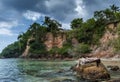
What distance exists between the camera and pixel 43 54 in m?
130

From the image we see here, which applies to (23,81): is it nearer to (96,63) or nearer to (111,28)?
(96,63)

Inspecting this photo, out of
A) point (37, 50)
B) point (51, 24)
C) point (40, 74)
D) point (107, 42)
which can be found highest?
point (51, 24)

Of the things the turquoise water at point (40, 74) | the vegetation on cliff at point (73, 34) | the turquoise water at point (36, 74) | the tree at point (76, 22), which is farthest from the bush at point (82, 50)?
the turquoise water at point (40, 74)

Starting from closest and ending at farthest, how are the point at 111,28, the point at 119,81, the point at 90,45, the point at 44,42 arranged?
the point at 119,81 → the point at 111,28 → the point at 90,45 → the point at 44,42

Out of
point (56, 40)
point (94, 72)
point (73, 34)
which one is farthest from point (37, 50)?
point (94, 72)

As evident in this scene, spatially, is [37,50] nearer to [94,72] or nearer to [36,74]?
[36,74]

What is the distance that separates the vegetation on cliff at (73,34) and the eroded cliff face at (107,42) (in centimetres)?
221

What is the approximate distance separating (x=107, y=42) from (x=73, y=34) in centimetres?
2452

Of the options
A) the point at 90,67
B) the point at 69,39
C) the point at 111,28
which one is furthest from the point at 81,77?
the point at 69,39

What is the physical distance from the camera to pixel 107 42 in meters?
106

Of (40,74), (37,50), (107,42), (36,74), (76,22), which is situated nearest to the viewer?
(40,74)

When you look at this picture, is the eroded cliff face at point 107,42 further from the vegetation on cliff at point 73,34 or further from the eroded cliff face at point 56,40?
the eroded cliff face at point 56,40

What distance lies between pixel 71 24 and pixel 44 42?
60.2 ft

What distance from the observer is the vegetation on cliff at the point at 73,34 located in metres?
115
